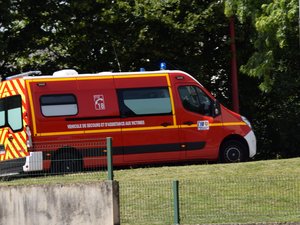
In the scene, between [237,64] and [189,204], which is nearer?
[189,204]

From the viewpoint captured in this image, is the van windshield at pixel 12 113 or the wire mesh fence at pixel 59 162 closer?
the wire mesh fence at pixel 59 162

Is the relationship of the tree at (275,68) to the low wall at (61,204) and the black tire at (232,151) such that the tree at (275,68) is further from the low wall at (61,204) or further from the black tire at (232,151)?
the low wall at (61,204)

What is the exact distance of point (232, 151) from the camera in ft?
60.3

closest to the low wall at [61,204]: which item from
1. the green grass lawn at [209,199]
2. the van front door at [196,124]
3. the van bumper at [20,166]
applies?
the green grass lawn at [209,199]

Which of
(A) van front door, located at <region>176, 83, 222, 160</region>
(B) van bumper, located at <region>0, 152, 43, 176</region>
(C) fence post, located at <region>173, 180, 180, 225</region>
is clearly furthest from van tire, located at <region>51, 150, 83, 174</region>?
(A) van front door, located at <region>176, 83, 222, 160</region>

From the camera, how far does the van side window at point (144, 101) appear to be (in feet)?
57.5

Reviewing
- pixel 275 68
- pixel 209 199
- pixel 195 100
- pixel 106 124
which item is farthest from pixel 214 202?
pixel 275 68

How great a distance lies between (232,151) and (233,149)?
0.06 m

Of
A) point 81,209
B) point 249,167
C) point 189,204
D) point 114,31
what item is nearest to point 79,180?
point 81,209

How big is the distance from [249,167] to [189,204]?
3738 mm

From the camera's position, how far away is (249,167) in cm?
1541

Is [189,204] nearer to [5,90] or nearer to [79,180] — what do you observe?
[79,180]

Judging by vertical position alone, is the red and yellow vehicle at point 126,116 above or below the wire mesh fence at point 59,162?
above

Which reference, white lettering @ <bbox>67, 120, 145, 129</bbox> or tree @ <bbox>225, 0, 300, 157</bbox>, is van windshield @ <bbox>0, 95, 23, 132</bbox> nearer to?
white lettering @ <bbox>67, 120, 145, 129</bbox>
